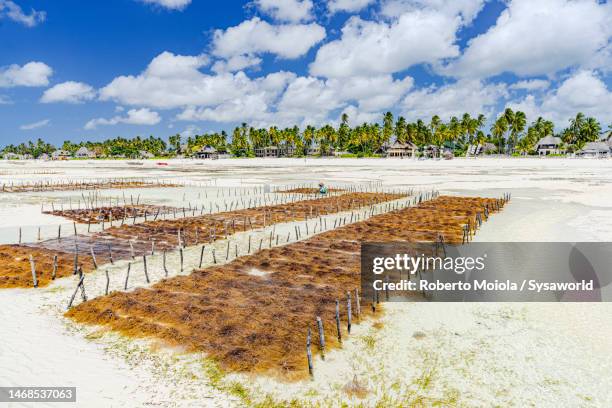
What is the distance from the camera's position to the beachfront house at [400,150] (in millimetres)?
132500

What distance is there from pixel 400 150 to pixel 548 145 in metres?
46.1

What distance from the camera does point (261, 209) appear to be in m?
33.9

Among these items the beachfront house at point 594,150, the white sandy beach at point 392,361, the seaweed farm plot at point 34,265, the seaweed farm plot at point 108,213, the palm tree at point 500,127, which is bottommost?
the white sandy beach at point 392,361

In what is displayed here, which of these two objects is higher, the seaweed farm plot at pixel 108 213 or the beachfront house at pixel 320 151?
the beachfront house at pixel 320 151

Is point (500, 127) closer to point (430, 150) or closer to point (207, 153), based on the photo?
point (430, 150)

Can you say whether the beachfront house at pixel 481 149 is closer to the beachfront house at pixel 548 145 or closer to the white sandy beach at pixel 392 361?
the beachfront house at pixel 548 145

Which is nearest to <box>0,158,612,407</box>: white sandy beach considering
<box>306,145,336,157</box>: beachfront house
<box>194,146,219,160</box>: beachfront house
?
<box>306,145,336,157</box>: beachfront house

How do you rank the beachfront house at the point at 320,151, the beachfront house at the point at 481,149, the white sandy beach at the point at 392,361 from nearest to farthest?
the white sandy beach at the point at 392,361 → the beachfront house at the point at 481,149 → the beachfront house at the point at 320,151

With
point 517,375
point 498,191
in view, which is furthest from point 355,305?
point 498,191

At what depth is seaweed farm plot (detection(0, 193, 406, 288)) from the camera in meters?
16.9

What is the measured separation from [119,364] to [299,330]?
469 cm

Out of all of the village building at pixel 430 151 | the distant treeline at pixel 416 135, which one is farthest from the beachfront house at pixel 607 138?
the village building at pixel 430 151

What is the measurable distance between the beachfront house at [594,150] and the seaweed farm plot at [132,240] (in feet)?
366

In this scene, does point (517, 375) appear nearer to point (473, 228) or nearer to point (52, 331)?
point (52, 331)
